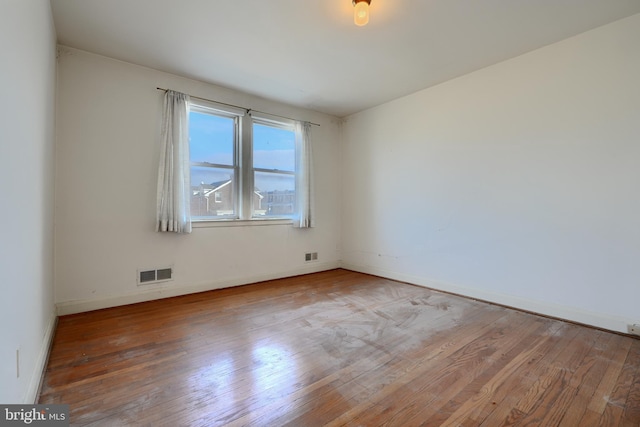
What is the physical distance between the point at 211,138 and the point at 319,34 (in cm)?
198

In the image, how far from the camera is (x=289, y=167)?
4500mm

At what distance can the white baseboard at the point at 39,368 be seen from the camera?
141cm

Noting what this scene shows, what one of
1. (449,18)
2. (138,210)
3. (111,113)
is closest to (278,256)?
(138,210)

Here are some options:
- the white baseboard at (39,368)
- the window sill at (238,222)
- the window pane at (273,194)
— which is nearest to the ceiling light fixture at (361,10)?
the window pane at (273,194)

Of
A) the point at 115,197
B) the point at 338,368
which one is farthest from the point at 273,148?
the point at 338,368

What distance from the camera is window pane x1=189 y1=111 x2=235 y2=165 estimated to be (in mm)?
3606

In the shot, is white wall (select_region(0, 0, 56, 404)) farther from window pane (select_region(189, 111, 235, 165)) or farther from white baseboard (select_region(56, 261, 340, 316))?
window pane (select_region(189, 111, 235, 165))

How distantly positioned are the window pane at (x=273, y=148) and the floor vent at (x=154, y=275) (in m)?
1.81

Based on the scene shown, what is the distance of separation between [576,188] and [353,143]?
3.07 metres

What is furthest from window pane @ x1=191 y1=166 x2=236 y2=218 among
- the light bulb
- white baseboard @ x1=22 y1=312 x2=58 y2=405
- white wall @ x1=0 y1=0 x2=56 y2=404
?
the light bulb

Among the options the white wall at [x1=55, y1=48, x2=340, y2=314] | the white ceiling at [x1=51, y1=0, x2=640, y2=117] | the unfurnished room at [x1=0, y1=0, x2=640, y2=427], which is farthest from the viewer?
the white wall at [x1=55, y1=48, x2=340, y2=314]

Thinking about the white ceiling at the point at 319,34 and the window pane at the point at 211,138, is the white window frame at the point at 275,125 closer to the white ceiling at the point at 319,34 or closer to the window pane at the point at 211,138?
the window pane at the point at 211,138

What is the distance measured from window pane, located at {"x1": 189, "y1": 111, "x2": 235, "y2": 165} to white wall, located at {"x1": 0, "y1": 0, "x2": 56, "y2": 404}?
1.54m

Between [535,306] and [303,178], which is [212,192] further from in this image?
[535,306]
